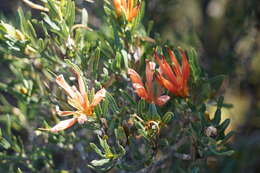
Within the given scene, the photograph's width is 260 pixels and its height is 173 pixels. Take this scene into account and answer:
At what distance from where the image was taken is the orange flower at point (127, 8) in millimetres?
1141

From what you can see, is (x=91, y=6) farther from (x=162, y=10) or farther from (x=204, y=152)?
(x=204, y=152)

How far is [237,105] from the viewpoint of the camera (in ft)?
9.53

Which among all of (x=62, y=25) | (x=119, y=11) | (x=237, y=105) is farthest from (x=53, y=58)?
(x=237, y=105)

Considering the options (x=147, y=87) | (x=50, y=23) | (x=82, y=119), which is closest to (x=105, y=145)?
(x=82, y=119)

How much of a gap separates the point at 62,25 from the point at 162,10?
93 centimetres

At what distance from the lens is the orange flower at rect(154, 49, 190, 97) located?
44.3 inches

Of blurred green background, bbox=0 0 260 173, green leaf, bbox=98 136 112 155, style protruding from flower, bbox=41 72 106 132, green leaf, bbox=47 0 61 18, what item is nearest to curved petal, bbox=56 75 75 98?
style protruding from flower, bbox=41 72 106 132

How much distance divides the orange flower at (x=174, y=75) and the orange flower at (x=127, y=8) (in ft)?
0.48

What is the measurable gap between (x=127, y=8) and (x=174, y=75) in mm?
247

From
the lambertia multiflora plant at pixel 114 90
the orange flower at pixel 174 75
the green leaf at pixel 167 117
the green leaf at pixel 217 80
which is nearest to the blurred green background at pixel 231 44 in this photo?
the green leaf at pixel 217 80

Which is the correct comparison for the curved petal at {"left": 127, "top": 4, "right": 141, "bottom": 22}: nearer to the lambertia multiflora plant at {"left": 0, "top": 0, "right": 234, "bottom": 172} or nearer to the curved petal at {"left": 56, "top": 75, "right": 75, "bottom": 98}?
the lambertia multiflora plant at {"left": 0, "top": 0, "right": 234, "bottom": 172}

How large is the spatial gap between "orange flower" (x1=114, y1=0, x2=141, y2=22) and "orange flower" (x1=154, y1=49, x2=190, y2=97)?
0.15 meters

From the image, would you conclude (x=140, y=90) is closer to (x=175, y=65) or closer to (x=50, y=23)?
(x=175, y=65)

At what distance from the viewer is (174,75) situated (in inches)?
45.4
